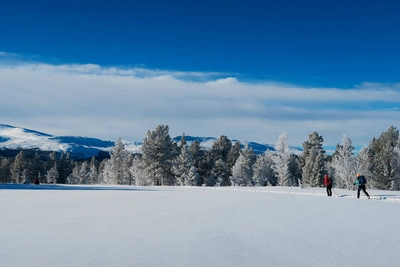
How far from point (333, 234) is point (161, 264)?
5.73 metres

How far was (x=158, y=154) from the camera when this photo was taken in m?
63.8

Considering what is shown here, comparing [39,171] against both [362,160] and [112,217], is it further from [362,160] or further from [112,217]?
[112,217]

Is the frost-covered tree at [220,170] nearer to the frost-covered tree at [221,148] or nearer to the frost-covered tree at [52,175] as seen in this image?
the frost-covered tree at [221,148]

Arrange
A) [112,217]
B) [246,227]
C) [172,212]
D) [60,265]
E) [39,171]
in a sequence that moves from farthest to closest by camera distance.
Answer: [39,171]
[172,212]
[112,217]
[246,227]
[60,265]

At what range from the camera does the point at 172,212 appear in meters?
15.8

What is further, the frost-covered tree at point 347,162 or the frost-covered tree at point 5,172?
the frost-covered tree at point 5,172

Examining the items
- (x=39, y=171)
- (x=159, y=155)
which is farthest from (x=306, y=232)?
(x=39, y=171)

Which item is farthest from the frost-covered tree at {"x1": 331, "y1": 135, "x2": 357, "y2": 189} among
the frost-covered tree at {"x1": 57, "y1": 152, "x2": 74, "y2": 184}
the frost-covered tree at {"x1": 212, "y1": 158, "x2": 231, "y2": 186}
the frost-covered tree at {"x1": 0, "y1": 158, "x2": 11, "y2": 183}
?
the frost-covered tree at {"x1": 0, "y1": 158, "x2": 11, "y2": 183}

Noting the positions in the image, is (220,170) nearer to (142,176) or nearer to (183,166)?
(183,166)

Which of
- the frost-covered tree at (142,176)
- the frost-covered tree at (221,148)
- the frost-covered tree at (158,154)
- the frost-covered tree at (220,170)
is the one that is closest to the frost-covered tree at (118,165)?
the frost-covered tree at (142,176)

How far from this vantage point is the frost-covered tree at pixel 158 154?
63438 mm

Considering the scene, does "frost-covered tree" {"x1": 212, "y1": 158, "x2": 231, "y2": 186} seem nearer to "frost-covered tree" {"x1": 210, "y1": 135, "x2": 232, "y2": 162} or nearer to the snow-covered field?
"frost-covered tree" {"x1": 210, "y1": 135, "x2": 232, "y2": 162}

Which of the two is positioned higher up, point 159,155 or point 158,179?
point 159,155

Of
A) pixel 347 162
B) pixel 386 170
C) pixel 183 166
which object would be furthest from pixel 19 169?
pixel 386 170
